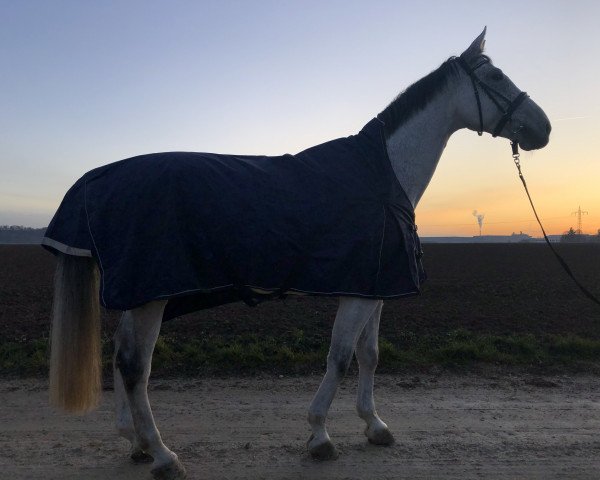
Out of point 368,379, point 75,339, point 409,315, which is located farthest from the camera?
point 409,315

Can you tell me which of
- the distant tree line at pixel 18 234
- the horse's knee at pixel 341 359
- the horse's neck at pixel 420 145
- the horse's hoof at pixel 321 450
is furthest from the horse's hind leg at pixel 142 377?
the distant tree line at pixel 18 234

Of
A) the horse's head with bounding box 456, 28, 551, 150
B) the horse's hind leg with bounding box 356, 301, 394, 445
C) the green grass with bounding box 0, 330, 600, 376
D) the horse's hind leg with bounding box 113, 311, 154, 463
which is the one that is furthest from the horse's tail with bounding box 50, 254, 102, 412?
the horse's head with bounding box 456, 28, 551, 150

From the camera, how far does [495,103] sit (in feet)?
11.2

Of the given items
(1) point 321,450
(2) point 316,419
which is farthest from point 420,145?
(1) point 321,450

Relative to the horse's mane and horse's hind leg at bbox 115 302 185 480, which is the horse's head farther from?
horse's hind leg at bbox 115 302 185 480

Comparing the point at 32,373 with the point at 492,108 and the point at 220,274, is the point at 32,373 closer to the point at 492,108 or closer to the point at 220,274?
the point at 220,274

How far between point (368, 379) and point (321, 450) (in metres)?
0.66

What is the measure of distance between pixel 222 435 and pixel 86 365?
3.77ft

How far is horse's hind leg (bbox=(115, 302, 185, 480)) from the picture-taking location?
2906 millimetres

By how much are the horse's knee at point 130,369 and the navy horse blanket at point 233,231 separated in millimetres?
369

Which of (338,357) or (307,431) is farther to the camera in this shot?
(307,431)

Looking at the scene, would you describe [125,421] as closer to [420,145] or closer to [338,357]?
[338,357]

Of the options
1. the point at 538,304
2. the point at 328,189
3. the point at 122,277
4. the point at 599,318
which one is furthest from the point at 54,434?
the point at 538,304

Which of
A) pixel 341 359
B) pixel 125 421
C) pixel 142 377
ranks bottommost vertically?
pixel 125 421
